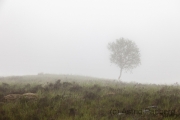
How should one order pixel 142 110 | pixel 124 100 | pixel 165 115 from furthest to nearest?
1. pixel 124 100
2. pixel 142 110
3. pixel 165 115

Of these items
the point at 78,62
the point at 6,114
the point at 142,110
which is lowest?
the point at 6,114

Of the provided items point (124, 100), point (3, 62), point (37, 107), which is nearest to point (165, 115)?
point (124, 100)

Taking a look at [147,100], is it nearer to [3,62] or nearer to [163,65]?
[3,62]

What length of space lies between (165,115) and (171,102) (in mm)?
1781

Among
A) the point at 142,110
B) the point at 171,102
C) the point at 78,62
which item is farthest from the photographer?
the point at 78,62

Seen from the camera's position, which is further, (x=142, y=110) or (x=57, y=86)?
(x=57, y=86)

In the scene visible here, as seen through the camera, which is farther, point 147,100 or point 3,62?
point 3,62

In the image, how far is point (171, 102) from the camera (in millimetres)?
7914

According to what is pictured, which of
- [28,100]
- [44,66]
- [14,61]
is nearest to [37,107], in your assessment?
[28,100]

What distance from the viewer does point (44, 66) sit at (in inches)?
4798

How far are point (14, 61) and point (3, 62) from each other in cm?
701

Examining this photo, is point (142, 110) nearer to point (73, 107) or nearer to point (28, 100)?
point (73, 107)

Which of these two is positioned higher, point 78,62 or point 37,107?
point 78,62

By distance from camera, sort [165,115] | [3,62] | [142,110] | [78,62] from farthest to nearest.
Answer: [78,62]
[3,62]
[142,110]
[165,115]
